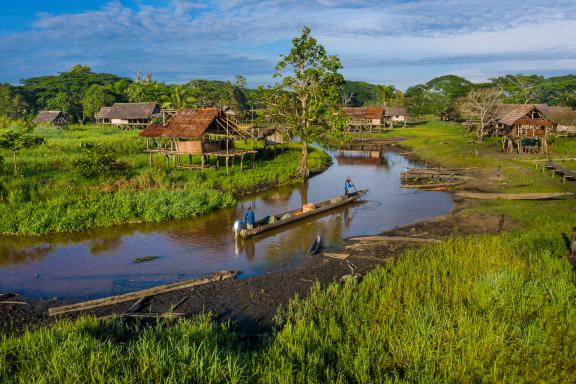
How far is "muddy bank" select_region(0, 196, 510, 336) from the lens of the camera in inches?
411

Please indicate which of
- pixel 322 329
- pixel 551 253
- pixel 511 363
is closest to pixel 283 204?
pixel 551 253

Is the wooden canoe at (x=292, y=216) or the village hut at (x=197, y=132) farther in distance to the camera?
the village hut at (x=197, y=132)

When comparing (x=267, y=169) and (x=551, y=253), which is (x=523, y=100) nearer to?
(x=267, y=169)

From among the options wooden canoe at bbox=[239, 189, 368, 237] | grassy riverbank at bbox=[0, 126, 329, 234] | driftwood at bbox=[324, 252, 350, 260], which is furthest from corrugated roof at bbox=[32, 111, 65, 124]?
driftwood at bbox=[324, 252, 350, 260]

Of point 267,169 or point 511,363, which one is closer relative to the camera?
point 511,363

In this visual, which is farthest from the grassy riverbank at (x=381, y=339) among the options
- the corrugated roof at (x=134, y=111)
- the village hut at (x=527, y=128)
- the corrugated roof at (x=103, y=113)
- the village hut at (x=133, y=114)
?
the corrugated roof at (x=103, y=113)

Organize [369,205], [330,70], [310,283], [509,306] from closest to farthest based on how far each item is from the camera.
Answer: [509,306], [310,283], [369,205], [330,70]

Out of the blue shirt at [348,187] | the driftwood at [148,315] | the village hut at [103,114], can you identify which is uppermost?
the village hut at [103,114]

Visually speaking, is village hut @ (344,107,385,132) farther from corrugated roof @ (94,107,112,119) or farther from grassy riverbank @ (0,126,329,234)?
corrugated roof @ (94,107,112,119)

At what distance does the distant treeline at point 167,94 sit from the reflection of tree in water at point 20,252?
42725 millimetres

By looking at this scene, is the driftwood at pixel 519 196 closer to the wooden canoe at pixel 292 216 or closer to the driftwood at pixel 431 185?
the driftwood at pixel 431 185

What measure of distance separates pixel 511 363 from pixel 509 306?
6.51 ft

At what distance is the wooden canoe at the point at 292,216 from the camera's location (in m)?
17.4

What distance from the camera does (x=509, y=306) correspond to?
9086mm
